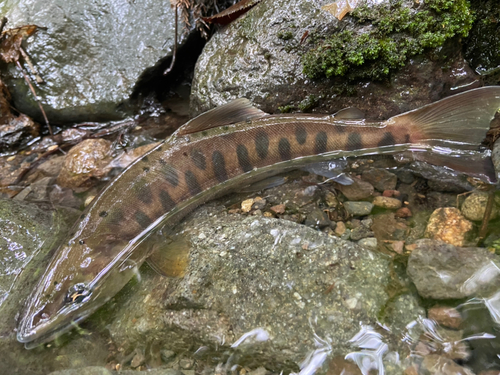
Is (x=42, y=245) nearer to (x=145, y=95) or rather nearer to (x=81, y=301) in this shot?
(x=81, y=301)

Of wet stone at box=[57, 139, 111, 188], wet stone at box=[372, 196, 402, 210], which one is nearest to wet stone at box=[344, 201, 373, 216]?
wet stone at box=[372, 196, 402, 210]

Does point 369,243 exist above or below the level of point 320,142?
below

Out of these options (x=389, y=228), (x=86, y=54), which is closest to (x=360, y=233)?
(x=389, y=228)

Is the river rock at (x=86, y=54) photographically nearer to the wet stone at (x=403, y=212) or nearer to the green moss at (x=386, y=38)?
the green moss at (x=386, y=38)

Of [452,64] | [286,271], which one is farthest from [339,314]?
[452,64]

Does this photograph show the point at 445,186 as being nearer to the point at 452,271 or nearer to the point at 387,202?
the point at 387,202

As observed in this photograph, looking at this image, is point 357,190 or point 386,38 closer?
point 357,190
